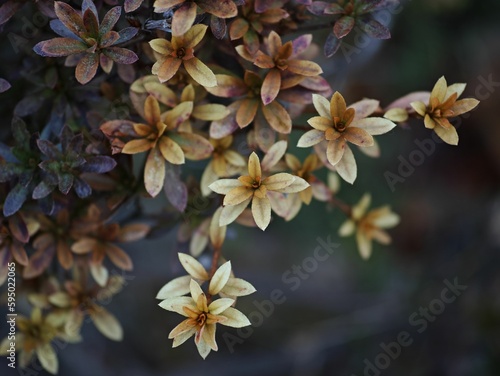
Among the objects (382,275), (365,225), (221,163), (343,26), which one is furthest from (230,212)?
(382,275)

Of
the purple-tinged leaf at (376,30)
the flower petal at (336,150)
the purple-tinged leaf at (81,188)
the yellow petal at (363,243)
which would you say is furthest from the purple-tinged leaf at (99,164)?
the yellow petal at (363,243)

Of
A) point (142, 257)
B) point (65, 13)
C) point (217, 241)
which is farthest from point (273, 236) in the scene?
point (65, 13)

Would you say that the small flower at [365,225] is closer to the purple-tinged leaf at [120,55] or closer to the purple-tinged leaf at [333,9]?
the purple-tinged leaf at [333,9]

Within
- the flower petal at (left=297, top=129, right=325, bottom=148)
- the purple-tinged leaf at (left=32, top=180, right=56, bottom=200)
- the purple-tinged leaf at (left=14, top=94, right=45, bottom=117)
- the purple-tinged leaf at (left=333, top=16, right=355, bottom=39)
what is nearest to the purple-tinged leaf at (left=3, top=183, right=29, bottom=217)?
the purple-tinged leaf at (left=32, top=180, right=56, bottom=200)

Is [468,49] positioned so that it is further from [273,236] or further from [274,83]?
[274,83]

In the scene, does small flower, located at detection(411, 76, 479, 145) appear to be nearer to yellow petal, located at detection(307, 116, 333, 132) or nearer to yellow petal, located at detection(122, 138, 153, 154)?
yellow petal, located at detection(307, 116, 333, 132)

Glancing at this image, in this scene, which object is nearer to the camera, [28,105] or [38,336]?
[28,105]

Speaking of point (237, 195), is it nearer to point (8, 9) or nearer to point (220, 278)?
point (220, 278)
